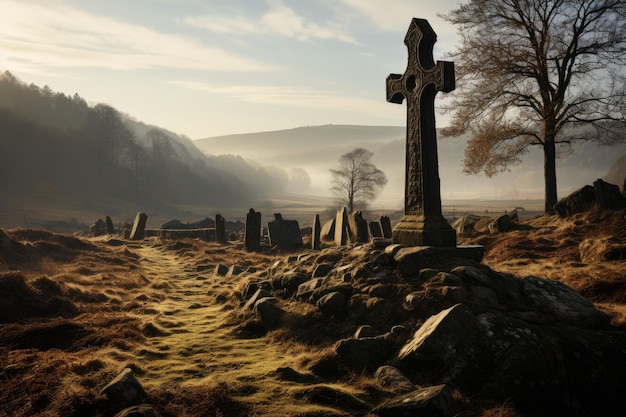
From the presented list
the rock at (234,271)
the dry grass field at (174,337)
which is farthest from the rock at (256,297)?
the rock at (234,271)

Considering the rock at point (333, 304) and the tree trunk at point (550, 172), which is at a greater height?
the tree trunk at point (550, 172)

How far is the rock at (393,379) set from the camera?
5469 mm

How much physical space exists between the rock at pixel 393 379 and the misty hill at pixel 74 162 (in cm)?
5407

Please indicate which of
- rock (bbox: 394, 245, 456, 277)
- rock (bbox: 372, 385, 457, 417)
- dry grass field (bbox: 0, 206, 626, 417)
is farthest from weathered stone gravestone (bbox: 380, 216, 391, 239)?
rock (bbox: 372, 385, 457, 417)

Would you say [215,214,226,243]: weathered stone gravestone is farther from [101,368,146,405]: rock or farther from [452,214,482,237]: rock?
[101,368,146,405]: rock

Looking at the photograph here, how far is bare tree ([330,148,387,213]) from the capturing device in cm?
4422

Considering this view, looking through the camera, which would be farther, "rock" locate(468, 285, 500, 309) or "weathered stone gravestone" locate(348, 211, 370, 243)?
"weathered stone gravestone" locate(348, 211, 370, 243)

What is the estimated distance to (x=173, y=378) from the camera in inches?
241

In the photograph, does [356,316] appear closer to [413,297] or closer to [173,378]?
[413,297]

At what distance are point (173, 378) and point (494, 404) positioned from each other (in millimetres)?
4309

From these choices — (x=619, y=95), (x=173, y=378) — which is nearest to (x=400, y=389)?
(x=173, y=378)

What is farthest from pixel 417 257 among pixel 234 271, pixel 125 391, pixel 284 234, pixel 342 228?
pixel 284 234

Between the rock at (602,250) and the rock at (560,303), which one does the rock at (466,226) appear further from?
the rock at (560,303)

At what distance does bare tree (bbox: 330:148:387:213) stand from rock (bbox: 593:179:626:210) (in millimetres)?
26862
